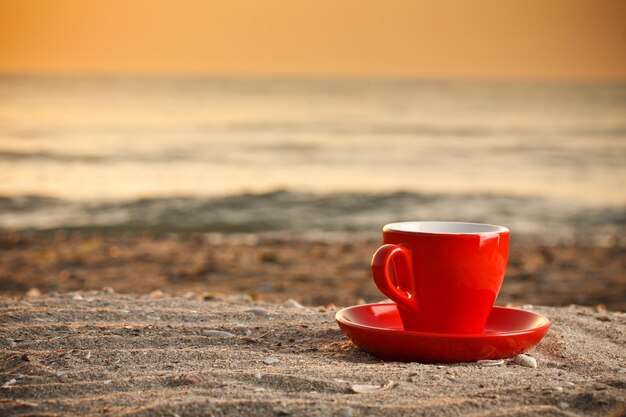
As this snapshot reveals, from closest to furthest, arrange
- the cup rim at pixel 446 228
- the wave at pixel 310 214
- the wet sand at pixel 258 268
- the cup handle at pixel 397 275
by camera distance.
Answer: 1. the cup handle at pixel 397 275
2. the cup rim at pixel 446 228
3. the wet sand at pixel 258 268
4. the wave at pixel 310 214

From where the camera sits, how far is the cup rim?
244cm

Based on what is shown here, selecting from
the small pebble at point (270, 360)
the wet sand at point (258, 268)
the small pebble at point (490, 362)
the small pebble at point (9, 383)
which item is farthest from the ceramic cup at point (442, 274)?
the wet sand at point (258, 268)

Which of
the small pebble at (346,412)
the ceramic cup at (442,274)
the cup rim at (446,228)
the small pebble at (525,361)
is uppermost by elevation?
the cup rim at (446,228)

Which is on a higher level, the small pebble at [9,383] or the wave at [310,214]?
the small pebble at [9,383]

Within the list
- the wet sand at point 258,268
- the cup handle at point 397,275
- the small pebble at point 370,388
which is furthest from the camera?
the wet sand at point 258,268

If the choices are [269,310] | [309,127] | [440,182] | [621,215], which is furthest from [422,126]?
[269,310]

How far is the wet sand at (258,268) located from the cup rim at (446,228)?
10.4ft

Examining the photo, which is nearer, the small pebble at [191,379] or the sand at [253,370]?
the sand at [253,370]

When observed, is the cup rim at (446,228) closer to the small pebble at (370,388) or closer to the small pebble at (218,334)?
the small pebble at (370,388)

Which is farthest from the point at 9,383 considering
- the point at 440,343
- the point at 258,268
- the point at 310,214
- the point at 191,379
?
the point at 310,214

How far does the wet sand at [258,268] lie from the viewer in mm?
7000

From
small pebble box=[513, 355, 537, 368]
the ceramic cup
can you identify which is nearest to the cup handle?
the ceramic cup

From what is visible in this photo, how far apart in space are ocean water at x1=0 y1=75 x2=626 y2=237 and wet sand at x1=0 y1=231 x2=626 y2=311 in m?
2.03

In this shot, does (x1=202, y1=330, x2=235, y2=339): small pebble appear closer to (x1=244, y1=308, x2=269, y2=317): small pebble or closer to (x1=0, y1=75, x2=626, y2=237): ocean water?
(x1=244, y1=308, x2=269, y2=317): small pebble
